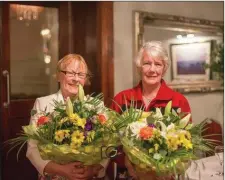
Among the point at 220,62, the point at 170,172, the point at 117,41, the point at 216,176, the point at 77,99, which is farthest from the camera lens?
the point at 220,62

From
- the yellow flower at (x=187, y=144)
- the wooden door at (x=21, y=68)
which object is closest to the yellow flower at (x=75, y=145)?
the yellow flower at (x=187, y=144)

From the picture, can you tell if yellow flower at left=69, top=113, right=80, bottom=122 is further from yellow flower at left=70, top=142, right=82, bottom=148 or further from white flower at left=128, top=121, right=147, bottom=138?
white flower at left=128, top=121, right=147, bottom=138

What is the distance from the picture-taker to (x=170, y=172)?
1254 millimetres

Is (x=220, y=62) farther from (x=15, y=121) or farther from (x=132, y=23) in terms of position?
(x=15, y=121)

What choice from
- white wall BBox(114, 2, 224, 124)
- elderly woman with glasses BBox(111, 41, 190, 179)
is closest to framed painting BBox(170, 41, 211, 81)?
white wall BBox(114, 2, 224, 124)

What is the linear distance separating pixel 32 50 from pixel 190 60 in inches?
63.6

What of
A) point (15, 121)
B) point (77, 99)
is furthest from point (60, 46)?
point (77, 99)

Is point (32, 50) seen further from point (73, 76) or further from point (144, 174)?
point (144, 174)

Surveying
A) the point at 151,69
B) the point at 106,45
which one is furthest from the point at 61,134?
the point at 106,45

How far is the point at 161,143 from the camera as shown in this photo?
4.01ft

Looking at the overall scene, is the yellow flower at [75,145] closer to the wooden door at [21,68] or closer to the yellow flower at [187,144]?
the yellow flower at [187,144]

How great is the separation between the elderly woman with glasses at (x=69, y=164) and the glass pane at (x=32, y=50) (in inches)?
48.3

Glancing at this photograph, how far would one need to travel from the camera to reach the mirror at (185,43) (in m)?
3.11

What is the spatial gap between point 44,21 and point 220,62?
1.83 m
